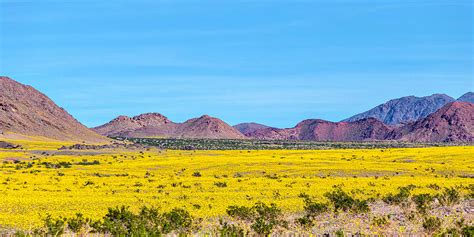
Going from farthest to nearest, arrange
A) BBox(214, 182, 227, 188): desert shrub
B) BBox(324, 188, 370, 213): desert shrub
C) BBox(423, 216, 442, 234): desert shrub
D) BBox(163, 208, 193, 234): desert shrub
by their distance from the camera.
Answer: BBox(214, 182, 227, 188): desert shrub < BBox(324, 188, 370, 213): desert shrub < BBox(163, 208, 193, 234): desert shrub < BBox(423, 216, 442, 234): desert shrub

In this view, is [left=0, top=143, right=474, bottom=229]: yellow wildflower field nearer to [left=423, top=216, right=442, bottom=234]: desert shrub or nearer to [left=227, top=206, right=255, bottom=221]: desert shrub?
[left=227, top=206, right=255, bottom=221]: desert shrub

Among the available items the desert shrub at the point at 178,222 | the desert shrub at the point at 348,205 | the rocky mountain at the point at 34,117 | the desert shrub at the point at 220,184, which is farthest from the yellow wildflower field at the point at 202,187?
the rocky mountain at the point at 34,117

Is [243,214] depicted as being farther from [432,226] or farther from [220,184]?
[220,184]

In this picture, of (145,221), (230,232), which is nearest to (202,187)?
(145,221)

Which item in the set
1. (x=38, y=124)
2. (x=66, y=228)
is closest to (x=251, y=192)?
(x=66, y=228)

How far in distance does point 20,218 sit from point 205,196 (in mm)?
9811

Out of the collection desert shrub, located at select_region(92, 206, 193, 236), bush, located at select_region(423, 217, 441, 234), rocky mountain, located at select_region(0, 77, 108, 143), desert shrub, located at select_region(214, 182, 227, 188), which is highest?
rocky mountain, located at select_region(0, 77, 108, 143)

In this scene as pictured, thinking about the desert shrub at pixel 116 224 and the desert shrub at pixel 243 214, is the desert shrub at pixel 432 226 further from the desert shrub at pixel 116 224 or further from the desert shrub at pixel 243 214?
the desert shrub at pixel 116 224

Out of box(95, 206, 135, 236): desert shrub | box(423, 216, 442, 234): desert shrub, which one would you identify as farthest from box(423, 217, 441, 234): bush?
box(95, 206, 135, 236): desert shrub

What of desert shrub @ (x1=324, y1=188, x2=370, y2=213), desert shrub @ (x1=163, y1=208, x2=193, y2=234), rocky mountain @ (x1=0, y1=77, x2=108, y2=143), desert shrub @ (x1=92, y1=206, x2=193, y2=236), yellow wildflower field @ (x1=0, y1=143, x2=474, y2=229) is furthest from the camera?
rocky mountain @ (x1=0, y1=77, x2=108, y2=143)

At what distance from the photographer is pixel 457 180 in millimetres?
39375

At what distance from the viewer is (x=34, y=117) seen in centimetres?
14575

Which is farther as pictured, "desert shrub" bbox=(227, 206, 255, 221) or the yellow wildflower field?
the yellow wildflower field

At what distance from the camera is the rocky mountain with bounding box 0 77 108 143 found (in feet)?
445
